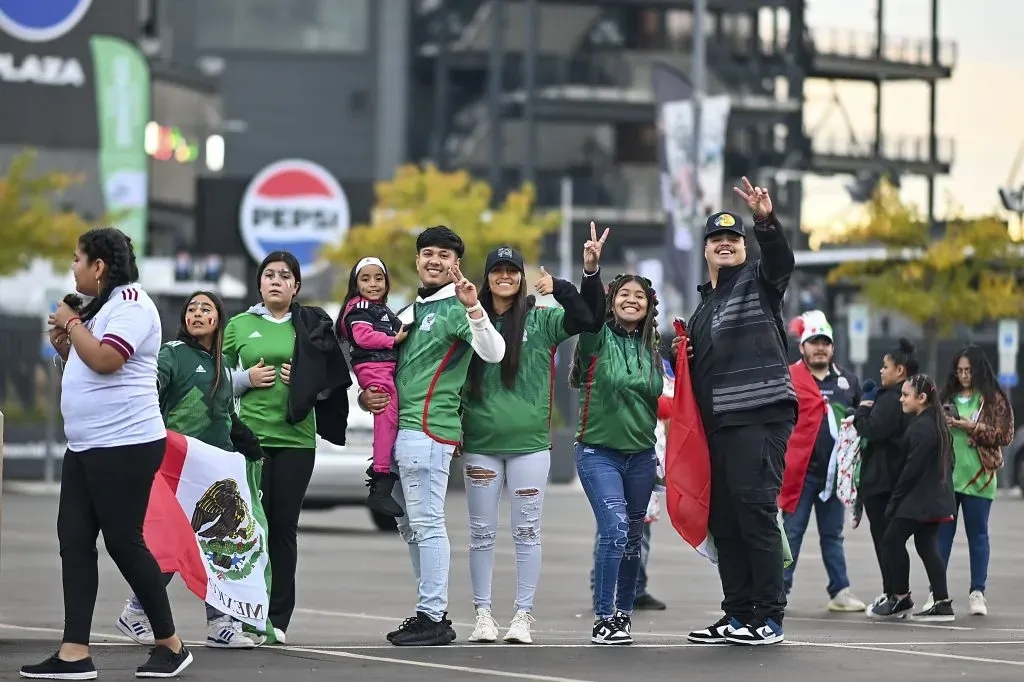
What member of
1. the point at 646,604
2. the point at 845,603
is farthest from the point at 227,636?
the point at 845,603

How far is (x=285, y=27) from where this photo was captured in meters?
90.7

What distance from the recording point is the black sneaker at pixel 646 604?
14.5 meters

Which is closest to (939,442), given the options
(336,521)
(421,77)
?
(336,521)

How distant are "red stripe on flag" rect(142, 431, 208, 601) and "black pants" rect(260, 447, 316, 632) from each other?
0.62 meters

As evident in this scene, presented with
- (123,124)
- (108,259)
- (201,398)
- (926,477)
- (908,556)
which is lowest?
(908,556)

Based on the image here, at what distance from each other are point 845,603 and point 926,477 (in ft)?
→ 3.58

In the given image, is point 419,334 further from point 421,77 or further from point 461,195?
point 421,77

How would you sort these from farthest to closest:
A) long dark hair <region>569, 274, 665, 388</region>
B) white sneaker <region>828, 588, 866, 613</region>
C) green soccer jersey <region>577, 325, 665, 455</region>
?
white sneaker <region>828, 588, 866, 613</region> < long dark hair <region>569, 274, 665, 388</region> < green soccer jersey <region>577, 325, 665, 455</region>

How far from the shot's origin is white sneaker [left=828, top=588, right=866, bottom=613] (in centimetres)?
1430

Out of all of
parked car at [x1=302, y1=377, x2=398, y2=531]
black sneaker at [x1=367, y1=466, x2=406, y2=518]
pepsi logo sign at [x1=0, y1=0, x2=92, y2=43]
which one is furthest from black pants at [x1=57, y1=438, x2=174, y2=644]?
pepsi logo sign at [x1=0, y1=0, x2=92, y2=43]

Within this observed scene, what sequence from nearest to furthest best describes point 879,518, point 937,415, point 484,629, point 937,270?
point 484,629 < point 937,415 < point 879,518 < point 937,270

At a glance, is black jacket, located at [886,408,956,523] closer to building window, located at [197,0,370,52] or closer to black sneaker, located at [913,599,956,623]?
black sneaker, located at [913,599,956,623]

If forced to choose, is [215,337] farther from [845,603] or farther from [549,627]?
[845,603]

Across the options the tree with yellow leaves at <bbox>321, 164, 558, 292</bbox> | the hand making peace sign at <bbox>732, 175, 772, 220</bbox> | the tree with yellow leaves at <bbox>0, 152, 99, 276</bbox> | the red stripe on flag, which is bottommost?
the red stripe on flag
